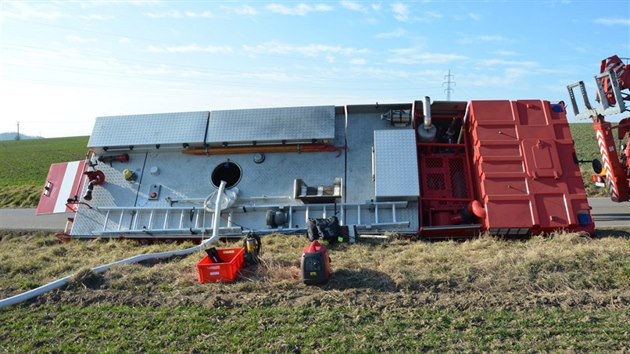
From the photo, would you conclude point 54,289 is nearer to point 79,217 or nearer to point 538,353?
point 79,217

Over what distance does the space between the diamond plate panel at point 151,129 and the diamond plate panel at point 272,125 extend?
0.37 m

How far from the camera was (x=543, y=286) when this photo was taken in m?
5.36

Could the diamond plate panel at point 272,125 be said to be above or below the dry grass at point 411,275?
above

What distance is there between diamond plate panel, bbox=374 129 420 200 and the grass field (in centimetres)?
179

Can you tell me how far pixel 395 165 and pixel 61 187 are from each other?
7985 millimetres

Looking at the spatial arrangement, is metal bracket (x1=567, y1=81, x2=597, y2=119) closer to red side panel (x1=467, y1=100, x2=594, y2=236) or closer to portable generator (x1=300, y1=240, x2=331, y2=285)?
red side panel (x1=467, y1=100, x2=594, y2=236)

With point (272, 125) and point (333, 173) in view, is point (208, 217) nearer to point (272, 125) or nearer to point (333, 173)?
point (272, 125)

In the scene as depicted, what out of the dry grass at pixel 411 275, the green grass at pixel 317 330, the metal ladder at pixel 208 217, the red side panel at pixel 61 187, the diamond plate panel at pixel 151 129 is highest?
the diamond plate panel at pixel 151 129

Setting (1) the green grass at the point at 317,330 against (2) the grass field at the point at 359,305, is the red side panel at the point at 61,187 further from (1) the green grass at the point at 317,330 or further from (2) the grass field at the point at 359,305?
(1) the green grass at the point at 317,330

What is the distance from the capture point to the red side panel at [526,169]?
8094mm

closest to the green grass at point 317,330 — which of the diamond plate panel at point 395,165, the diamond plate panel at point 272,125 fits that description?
the diamond plate panel at point 395,165

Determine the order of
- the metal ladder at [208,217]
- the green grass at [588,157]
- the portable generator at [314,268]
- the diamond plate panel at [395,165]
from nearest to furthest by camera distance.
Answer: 1. the portable generator at [314,268]
2. the diamond plate panel at [395,165]
3. the metal ladder at [208,217]
4. the green grass at [588,157]

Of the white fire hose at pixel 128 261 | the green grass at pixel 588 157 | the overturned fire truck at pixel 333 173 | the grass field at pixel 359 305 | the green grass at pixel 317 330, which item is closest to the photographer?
the green grass at pixel 317 330

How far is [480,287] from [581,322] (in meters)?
1.20
